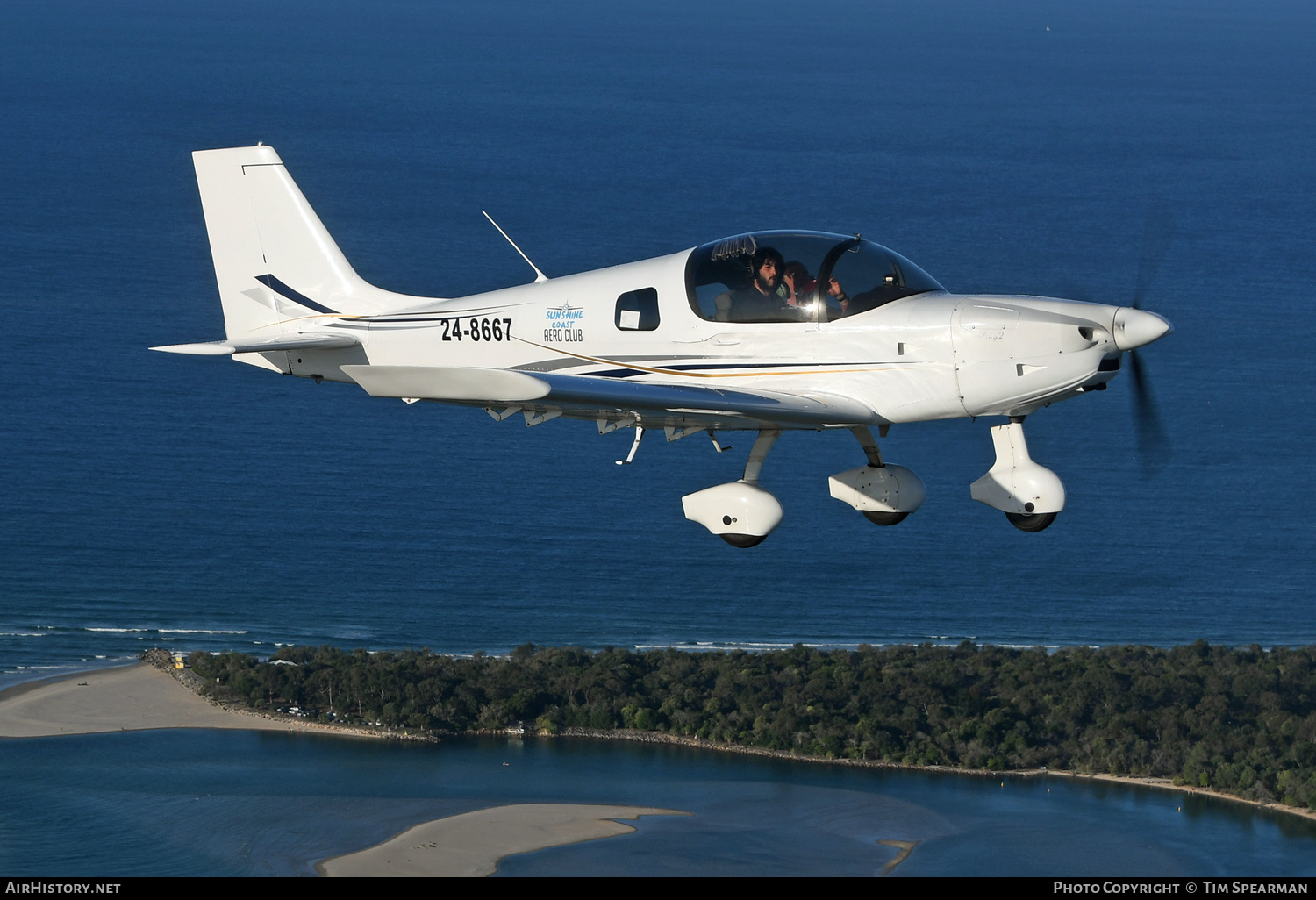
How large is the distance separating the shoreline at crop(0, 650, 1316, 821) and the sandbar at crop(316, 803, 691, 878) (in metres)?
4.44

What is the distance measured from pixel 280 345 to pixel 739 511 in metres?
6.72

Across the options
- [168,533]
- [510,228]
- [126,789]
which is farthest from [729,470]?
[510,228]

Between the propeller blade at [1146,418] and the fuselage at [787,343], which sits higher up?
the fuselage at [787,343]

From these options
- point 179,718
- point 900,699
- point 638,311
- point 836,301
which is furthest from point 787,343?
point 179,718

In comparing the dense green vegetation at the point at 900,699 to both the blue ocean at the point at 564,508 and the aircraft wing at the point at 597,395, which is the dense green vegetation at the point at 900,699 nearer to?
the blue ocean at the point at 564,508

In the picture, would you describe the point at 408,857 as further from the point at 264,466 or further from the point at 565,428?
the point at 565,428

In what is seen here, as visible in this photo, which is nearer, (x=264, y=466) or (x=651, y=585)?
(x=651, y=585)

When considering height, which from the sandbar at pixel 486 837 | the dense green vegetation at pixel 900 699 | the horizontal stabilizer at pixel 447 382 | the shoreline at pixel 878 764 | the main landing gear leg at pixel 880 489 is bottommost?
the sandbar at pixel 486 837

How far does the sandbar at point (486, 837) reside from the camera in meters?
75.8

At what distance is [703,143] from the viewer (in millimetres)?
193250

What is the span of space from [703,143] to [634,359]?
17591 cm

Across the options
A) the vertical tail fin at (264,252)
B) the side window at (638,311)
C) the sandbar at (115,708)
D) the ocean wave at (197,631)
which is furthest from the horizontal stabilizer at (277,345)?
the ocean wave at (197,631)

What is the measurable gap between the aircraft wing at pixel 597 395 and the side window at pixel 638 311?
2.25ft

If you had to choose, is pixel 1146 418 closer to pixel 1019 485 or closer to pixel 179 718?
pixel 1019 485
